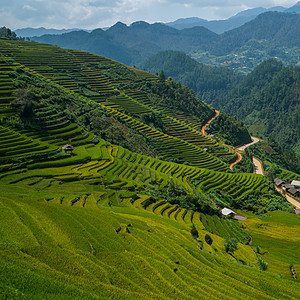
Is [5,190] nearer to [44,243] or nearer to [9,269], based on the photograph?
[44,243]

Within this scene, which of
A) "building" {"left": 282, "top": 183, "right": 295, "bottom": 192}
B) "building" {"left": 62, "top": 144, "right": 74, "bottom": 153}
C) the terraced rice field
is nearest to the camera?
"building" {"left": 62, "top": 144, "right": 74, "bottom": 153}

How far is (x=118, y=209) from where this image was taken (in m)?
36.8

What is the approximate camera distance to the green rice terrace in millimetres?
16391

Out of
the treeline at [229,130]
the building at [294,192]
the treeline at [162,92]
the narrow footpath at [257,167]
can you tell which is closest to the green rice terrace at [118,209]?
the narrow footpath at [257,167]

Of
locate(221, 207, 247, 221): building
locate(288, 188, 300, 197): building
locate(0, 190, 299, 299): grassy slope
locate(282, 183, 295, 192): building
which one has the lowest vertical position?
locate(288, 188, 300, 197): building

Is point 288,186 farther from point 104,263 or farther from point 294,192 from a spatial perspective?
point 104,263

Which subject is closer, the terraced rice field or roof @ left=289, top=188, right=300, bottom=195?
roof @ left=289, top=188, right=300, bottom=195

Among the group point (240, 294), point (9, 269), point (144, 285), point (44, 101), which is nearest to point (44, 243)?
point (9, 269)

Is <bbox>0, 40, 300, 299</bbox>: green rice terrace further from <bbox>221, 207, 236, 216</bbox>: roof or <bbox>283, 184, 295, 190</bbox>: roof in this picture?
<bbox>283, 184, 295, 190</bbox>: roof

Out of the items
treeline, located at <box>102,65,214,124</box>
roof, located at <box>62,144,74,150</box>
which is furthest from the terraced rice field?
roof, located at <box>62,144,74,150</box>

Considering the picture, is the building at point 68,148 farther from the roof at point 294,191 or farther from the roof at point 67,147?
the roof at point 294,191

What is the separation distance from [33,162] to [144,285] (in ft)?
125

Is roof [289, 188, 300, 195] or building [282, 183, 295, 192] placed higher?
building [282, 183, 295, 192]

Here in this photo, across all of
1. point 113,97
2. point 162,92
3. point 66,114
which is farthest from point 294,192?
point 162,92
